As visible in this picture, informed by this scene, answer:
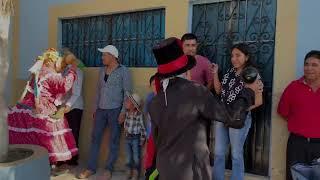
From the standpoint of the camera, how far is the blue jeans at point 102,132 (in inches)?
217

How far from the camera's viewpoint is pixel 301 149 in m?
3.88

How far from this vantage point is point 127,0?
5816 mm

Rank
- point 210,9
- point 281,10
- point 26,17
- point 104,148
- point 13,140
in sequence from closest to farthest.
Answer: point 281,10 < point 210,9 < point 13,140 < point 104,148 < point 26,17

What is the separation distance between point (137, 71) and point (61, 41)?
1.89 meters

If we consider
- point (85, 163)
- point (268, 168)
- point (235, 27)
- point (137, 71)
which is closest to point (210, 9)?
point (235, 27)

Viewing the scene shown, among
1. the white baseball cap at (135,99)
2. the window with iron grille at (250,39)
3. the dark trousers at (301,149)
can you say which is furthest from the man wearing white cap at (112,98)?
the dark trousers at (301,149)

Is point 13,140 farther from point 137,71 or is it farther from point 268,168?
point 268,168

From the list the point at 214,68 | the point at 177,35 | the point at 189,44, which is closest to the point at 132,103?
the point at 177,35

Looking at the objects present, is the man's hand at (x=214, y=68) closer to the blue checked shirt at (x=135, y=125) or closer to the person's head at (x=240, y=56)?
the person's head at (x=240, y=56)

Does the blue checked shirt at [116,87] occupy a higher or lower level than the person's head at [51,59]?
lower

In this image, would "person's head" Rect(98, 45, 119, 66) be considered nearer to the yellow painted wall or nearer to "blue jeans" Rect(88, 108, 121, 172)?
the yellow painted wall

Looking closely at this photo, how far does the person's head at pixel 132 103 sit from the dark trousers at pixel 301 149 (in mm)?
1993

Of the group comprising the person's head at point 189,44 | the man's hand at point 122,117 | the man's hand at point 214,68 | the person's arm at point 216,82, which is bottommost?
the man's hand at point 122,117

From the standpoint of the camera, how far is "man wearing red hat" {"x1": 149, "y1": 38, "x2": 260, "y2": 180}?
8.60 ft
